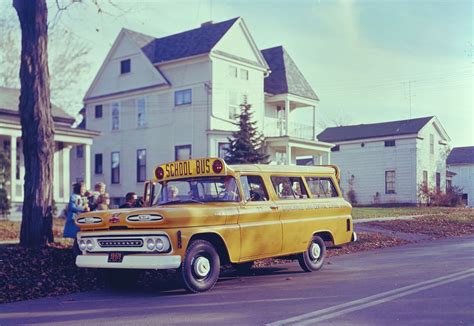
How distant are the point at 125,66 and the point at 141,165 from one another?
19.6 ft

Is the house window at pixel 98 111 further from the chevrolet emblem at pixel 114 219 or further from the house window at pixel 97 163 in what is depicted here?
the chevrolet emblem at pixel 114 219

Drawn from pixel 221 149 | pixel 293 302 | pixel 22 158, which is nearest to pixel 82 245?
pixel 293 302

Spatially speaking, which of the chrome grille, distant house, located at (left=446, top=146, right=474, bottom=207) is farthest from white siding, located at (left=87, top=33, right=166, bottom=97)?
distant house, located at (left=446, top=146, right=474, bottom=207)

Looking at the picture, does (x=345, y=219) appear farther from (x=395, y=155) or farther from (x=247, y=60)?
(x=395, y=155)

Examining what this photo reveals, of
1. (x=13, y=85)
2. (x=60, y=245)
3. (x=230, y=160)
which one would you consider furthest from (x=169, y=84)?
(x=60, y=245)

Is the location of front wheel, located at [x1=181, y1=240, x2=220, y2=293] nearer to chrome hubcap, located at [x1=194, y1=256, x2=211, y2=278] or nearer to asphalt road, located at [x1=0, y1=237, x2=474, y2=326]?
chrome hubcap, located at [x1=194, y1=256, x2=211, y2=278]

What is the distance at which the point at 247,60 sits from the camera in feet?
110

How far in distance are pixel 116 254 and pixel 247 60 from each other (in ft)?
84.4

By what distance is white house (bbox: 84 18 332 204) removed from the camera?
1256 inches

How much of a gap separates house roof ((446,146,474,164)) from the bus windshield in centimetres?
5610

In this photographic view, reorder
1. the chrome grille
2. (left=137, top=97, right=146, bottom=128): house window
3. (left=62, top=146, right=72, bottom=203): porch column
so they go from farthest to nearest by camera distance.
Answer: (left=137, top=97, right=146, bottom=128): house window → (left=62, top=146, right=72, bottom=203): porch column → the chrome grille

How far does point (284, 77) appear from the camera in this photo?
36.0 meters

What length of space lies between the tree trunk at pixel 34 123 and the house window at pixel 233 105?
20.6 m

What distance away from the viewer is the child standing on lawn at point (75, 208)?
12.0 meters
